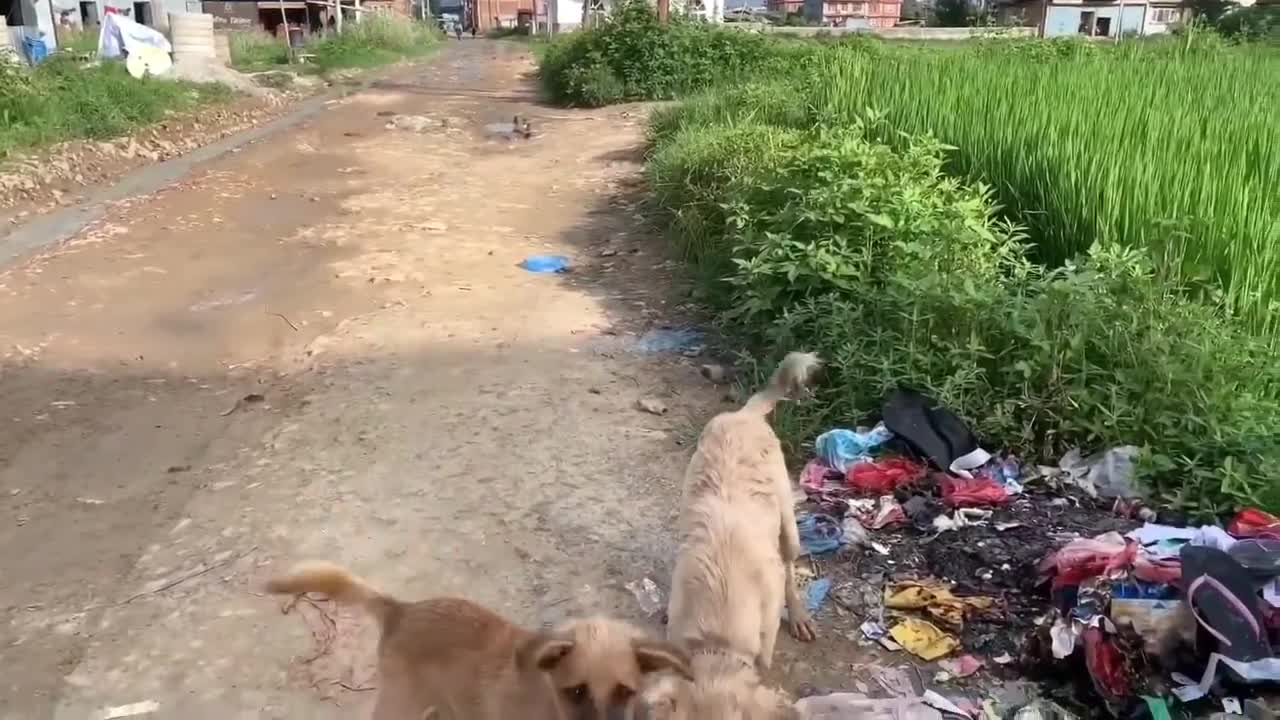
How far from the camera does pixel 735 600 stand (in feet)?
9.23

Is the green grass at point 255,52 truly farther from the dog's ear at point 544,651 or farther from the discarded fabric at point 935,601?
the dog's ear at point 544,651

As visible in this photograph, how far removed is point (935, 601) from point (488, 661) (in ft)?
5.13

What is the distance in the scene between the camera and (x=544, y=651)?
2.40 meters

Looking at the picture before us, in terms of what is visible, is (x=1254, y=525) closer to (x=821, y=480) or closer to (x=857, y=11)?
(x=821, y=480)

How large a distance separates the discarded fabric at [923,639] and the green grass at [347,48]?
22303 millimetres

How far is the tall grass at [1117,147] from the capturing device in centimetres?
464

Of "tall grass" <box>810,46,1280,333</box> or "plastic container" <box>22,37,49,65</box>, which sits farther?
"plastic container" <box>22,37,49,65</box>

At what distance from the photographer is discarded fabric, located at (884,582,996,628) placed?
328cm

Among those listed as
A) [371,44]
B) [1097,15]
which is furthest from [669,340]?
[1097,15]

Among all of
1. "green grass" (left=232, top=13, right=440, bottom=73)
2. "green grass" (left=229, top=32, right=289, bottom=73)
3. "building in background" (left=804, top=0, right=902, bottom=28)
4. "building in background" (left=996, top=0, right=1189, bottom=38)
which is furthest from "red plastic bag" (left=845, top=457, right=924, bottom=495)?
"building in background" (left=804, top=0, right=902, bottom=28)

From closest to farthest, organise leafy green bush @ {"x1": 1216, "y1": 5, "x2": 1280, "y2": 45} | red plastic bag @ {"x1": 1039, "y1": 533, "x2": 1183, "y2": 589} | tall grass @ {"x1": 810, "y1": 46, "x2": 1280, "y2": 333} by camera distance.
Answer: red plastic bag @ {"x1": 1039, "y1": 533, "x2": 1183, "y2": 589}, tall grass @ {"x1": 810, "y1": 46, "x2": 1280, "y2": 333}, leafy green bush @ {"x1": 1216, "y1": 5, "x2": 1280, "y2": 45}

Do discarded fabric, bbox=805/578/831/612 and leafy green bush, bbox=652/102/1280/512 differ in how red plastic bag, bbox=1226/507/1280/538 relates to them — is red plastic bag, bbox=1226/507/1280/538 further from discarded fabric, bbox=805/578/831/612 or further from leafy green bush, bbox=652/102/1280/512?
discarded fabric, bbox=805/578/831/612

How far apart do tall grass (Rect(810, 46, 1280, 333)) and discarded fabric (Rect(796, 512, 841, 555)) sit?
2.12 metres

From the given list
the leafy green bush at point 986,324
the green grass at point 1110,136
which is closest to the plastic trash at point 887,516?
the leafy green bush at point 986,324
